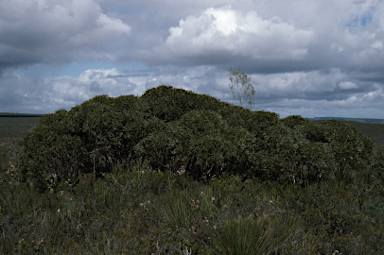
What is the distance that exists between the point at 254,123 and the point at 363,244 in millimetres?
5091

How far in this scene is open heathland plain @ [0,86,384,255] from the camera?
4.13 meters

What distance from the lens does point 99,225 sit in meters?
4.63

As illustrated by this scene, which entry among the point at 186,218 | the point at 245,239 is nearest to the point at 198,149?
the point at 186,218

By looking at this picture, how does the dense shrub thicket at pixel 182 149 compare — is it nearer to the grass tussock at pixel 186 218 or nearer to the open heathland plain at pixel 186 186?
the open heathland plain at pixel 186 186

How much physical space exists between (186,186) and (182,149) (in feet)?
2.90

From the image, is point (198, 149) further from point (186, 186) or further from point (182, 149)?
point (186, 186)

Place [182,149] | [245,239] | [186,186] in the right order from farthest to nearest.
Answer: [182,149] < [186,186] < [245,239]

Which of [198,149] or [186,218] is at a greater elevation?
[198,149]

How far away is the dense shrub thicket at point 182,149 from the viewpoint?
275 inches

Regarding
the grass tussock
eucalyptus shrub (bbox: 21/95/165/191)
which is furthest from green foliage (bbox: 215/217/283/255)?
eucalyptus shrub (bbox: 21/95/165/191)

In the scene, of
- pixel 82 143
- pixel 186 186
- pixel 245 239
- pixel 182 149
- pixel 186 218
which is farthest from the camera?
pixel 82 143

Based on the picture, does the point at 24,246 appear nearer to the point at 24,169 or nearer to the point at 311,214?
the point at 24,169

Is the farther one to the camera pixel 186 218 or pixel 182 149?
pixel 182 149

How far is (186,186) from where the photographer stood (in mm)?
6730
